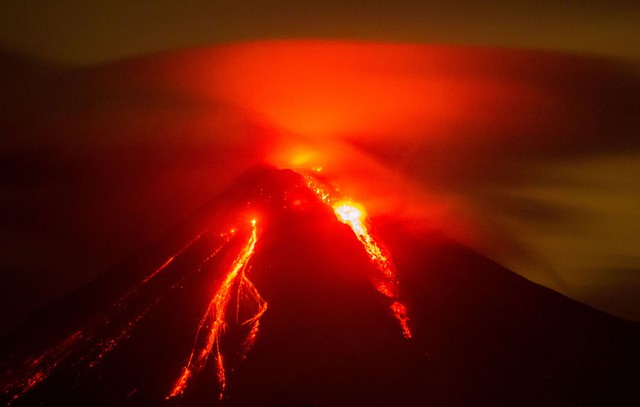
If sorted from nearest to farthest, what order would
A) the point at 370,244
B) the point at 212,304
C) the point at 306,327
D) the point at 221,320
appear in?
the point at 306,327 < the point at 221,320 < the point at 212,304 < the point at 370,244

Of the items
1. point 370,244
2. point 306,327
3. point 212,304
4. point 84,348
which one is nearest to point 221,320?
point 212,304

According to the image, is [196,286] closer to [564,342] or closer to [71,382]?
[71,382]

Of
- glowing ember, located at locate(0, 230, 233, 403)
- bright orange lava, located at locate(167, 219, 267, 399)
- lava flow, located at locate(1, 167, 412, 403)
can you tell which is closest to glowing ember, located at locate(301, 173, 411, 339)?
lava flow, located at locate(1, 167, 412, 403)

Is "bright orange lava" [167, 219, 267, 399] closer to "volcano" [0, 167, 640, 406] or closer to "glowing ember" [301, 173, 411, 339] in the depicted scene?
"volcano" [0, 167, 640, 406]

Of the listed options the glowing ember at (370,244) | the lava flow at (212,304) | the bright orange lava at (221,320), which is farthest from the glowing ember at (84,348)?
the glowing ember at (370,244)

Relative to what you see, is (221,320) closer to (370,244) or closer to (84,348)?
(84,348)

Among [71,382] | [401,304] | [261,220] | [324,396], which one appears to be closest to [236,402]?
[324,396]

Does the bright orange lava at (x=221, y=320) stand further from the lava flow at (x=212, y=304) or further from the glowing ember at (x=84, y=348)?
the glowing ember at (x=84, y=348)
